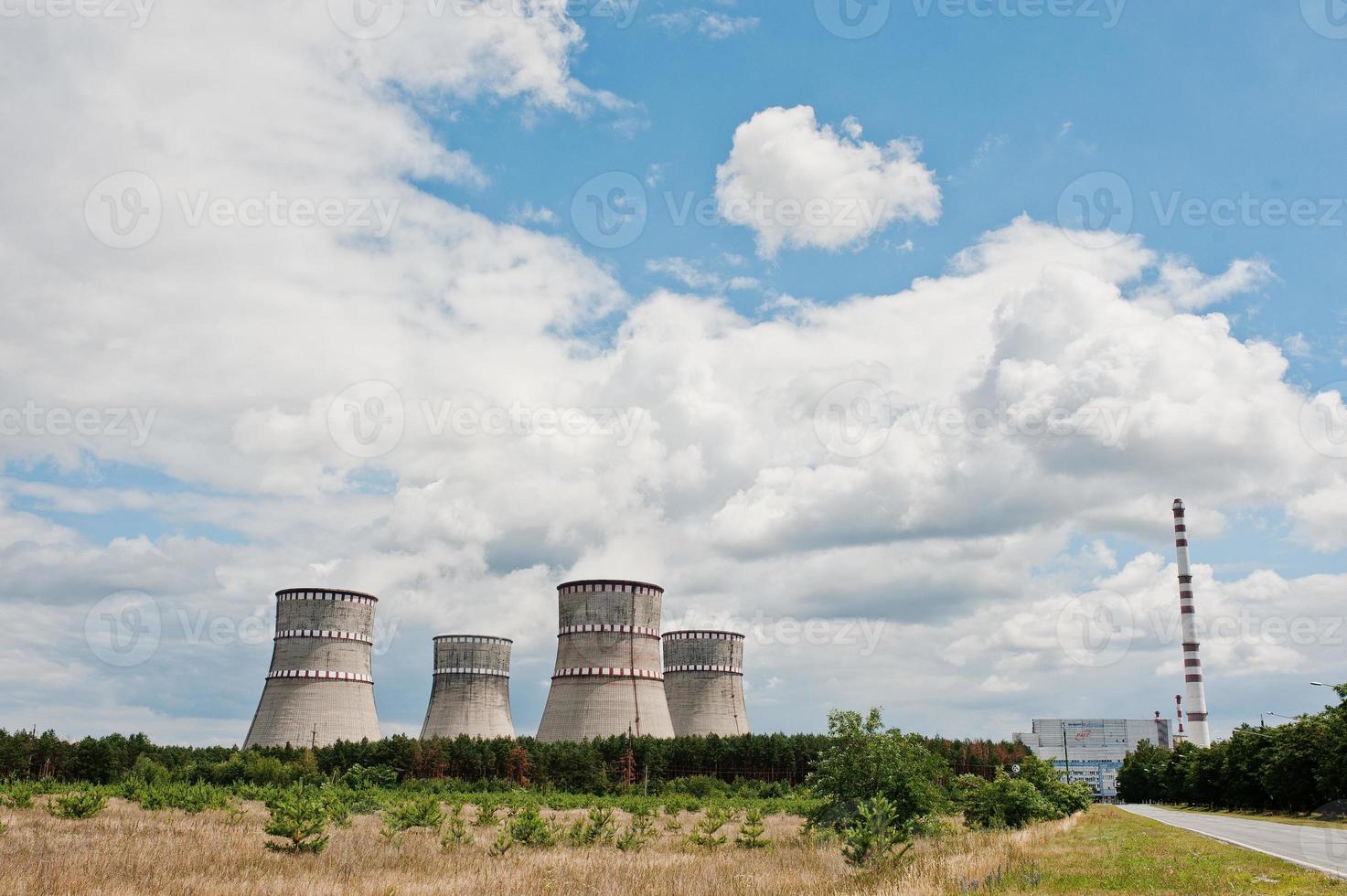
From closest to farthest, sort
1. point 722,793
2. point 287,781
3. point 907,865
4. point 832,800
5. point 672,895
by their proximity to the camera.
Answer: point 672,895, point 907,865, point 832,800, point 287,781, point 722,793

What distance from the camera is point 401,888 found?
590 inches

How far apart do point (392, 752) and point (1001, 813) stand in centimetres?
3543

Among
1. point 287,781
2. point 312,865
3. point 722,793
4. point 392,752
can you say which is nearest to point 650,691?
point 722,793

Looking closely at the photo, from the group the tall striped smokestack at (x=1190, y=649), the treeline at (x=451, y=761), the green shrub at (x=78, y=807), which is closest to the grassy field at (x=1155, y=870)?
the green shrub at (x=78, y=807)

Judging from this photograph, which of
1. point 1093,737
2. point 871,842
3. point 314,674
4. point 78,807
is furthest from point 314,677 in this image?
point 1093,737

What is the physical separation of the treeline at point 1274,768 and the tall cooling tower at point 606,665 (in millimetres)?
28503

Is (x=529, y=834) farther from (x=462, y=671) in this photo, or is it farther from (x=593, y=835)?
(x=462, y=671)

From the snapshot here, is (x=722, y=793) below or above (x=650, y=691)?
below

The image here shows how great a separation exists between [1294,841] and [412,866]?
1953 centimetres

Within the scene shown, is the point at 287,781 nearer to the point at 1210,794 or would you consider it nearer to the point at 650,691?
the point at 650,691

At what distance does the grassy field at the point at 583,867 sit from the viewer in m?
14.4

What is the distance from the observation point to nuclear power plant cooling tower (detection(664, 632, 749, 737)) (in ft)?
208

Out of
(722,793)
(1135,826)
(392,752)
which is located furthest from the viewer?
(392,752)

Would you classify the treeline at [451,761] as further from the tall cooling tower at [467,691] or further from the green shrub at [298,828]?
the green shrub at [298,828]
